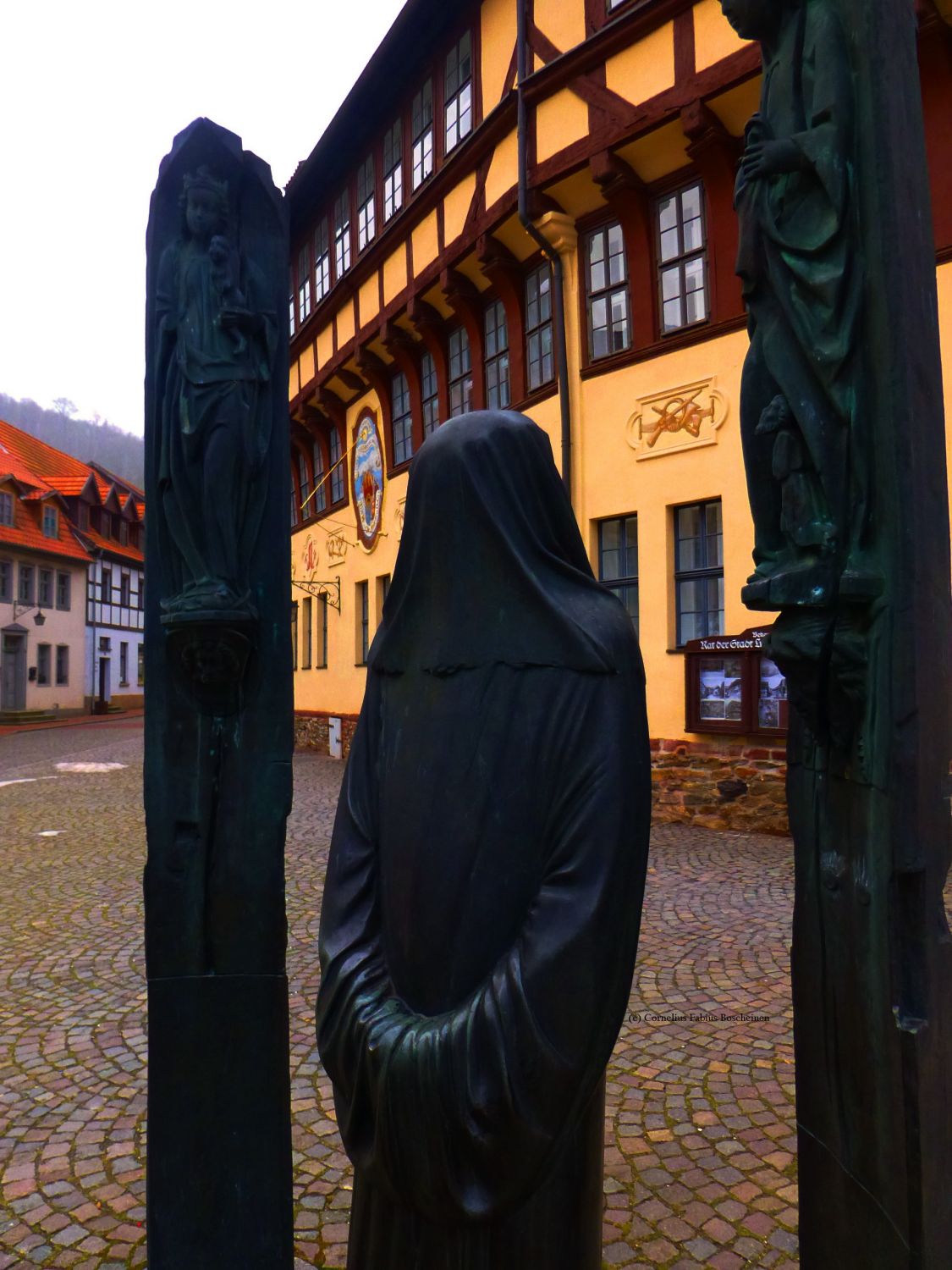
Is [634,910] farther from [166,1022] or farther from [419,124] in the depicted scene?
[419,124]

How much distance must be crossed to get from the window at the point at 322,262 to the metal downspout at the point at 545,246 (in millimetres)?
8274

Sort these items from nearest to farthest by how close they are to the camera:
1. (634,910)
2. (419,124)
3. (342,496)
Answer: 1. (634,910)
2. (419,124)
3. (342,496)

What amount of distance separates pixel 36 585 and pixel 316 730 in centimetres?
1912

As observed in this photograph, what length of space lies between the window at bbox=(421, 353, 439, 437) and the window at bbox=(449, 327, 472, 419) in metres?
0.67

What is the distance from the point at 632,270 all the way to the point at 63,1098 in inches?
391

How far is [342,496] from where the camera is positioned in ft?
63.9

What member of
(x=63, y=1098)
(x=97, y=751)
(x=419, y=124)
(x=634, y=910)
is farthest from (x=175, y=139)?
(x=97, y=751)

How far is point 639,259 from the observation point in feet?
35.0

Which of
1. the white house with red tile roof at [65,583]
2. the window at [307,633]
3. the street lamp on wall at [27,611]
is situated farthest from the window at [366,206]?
the street lamp on wall at [27,611]

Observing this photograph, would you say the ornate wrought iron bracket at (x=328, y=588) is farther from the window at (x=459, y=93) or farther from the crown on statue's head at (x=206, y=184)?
the crown on statue's head at (x=206, y=184)

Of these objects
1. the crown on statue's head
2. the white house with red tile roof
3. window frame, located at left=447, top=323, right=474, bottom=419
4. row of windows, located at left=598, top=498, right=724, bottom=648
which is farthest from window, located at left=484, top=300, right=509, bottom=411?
the white house with red tile roof

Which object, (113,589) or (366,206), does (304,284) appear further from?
(113,589)

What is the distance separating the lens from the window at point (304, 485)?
21.5m

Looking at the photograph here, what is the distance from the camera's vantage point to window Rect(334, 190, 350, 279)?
699 inches
